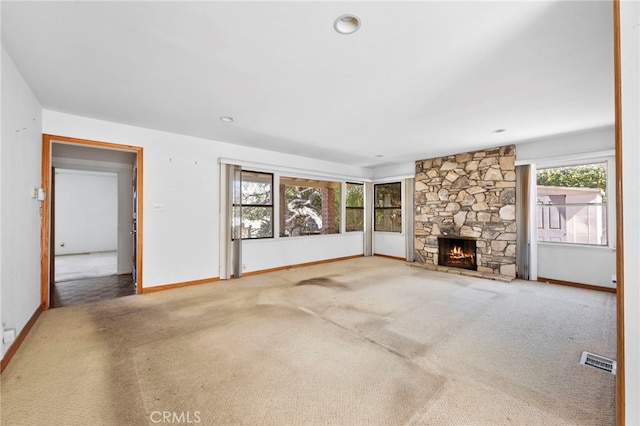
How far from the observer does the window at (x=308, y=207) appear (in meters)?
6.07

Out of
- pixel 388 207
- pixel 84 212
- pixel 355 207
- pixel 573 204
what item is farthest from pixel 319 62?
pixel 84 212

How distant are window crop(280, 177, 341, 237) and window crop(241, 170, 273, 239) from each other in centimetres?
34

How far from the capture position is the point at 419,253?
6531 millimetres

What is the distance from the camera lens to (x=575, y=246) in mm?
4555

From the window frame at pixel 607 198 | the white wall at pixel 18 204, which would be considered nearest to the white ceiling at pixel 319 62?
the white wall at pixel 18 204

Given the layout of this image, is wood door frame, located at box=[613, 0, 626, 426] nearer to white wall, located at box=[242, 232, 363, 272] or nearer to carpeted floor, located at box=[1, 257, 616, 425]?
carpeted floor, located at box=[1, 257, 616, 425]

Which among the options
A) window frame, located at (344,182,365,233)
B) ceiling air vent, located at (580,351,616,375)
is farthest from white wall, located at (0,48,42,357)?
window frame, located at (344,182,365,233)

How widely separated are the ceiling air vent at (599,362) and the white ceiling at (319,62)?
2.46 metres

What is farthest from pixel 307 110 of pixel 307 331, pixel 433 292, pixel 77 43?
pixel 433 292

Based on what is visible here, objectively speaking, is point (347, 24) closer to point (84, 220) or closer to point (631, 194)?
point (631, 194)

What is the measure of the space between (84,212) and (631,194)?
11.4 metres

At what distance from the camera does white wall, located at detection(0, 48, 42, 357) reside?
217cm

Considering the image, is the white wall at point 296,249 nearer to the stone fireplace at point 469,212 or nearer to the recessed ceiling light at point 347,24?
the stone fireplace at point 469,212

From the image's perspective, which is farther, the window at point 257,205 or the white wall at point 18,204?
the window at point 257,205
